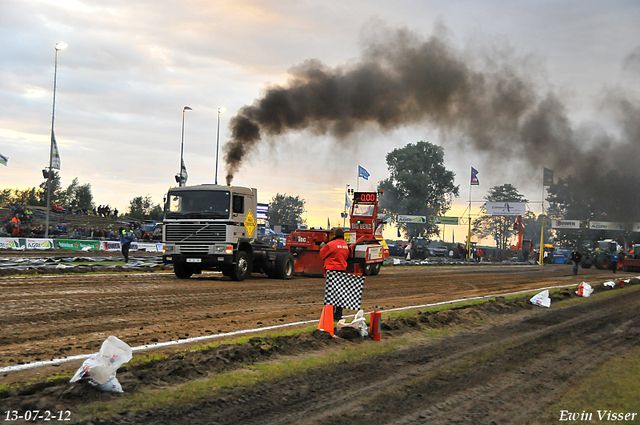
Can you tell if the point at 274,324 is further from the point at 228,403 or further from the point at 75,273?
the point at 75,273

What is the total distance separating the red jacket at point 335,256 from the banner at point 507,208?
225 ft

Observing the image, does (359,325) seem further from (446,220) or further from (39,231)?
(446,220)

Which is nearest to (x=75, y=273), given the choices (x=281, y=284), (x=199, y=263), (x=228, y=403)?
(x=199, y=263)

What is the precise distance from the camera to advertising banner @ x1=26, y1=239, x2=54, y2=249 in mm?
33000

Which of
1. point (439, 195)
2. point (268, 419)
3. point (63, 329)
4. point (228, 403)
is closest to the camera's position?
point (268, 419)

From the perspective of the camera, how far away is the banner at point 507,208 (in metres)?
74.6

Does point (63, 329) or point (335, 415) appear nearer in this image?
point (335, 415)

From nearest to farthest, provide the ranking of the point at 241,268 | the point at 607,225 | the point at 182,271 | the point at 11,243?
the point at 241,268
the point at 182,271
the point at 11,243
the point at 607,225

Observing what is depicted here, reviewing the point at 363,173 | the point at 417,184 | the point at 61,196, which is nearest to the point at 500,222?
the point at 417,184

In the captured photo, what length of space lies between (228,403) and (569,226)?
7788 cm

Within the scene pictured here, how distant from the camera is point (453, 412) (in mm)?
5621

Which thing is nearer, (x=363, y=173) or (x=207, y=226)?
(x=207, y=226)

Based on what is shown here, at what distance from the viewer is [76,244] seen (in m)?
35.2

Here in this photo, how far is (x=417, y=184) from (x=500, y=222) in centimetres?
4130
